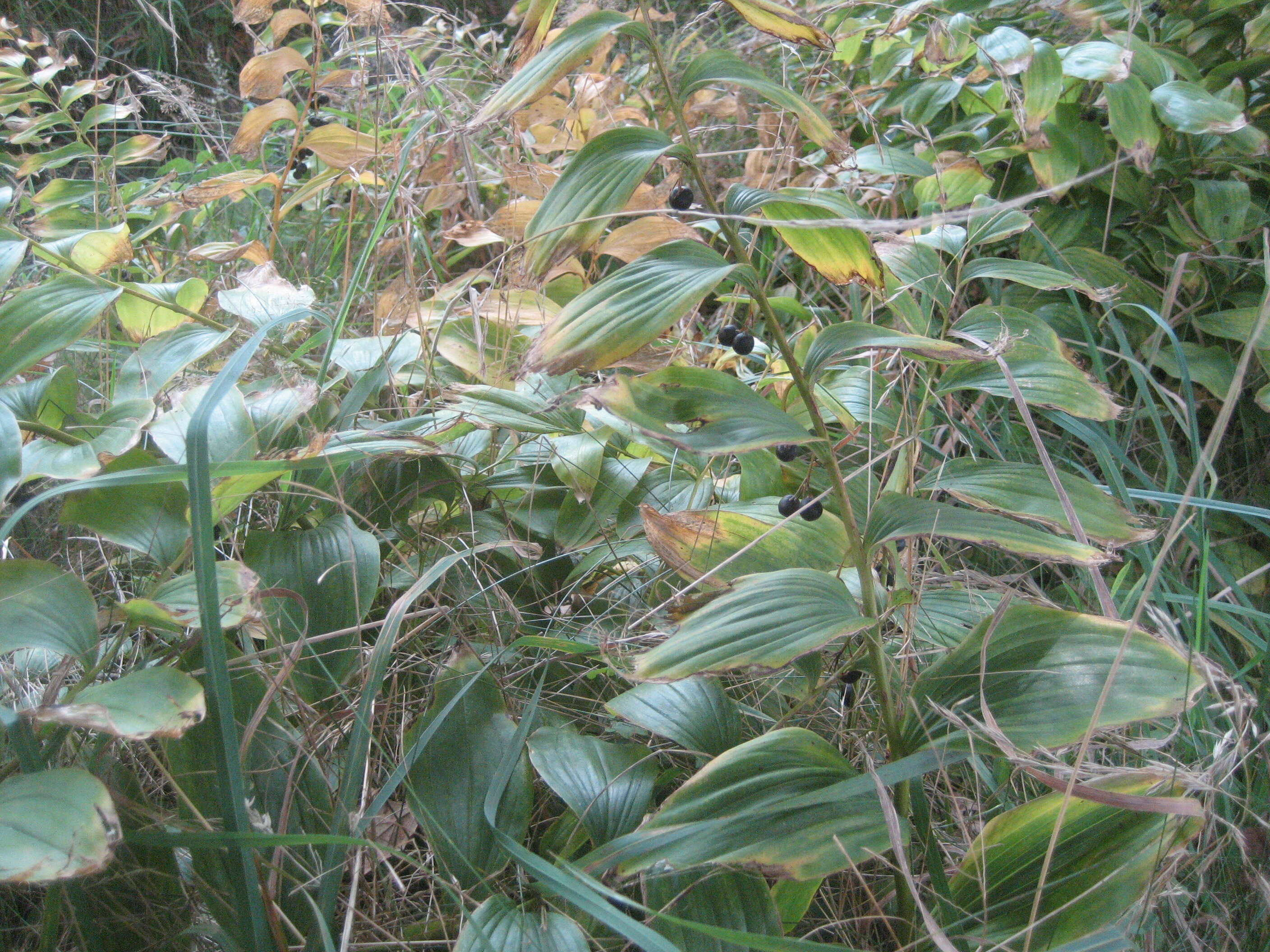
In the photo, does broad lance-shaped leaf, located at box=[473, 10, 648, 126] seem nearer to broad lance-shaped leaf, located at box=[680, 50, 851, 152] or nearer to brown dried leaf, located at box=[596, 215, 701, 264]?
broad lance-shaped leaf, located at box=[680, 50, 851, 152]

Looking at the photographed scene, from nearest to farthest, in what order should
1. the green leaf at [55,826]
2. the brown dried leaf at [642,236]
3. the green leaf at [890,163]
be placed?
1. the green leaf at [55,826]
2. the brown dried leaf at [642,236]
3. the green leaf at [890,163]

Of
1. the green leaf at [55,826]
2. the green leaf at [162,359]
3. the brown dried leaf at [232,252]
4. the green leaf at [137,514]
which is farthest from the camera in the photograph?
the brown dried leaf at [232,252]

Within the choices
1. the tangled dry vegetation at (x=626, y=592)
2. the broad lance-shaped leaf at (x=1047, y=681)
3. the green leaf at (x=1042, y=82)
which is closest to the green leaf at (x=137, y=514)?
the tangled dry vegetation at (x=626, y=592)

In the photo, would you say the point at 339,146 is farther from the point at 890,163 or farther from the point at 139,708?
the point at 139,708

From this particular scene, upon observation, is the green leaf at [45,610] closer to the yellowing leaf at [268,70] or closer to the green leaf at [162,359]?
the green leaf at [162,359]

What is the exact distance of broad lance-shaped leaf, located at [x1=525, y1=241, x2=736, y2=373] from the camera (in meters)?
0.46

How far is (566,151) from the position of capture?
1.28 metres

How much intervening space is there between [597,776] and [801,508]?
0.73 ft

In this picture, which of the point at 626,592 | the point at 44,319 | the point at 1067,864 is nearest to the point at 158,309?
the point at 44,319

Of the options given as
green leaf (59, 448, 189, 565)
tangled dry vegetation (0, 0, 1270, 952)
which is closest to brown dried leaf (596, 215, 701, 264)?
tangled dry vegetation (0, 0, 1270, 952)

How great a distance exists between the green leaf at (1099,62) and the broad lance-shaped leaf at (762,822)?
870mm

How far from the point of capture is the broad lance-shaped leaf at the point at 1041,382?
0.58 meters

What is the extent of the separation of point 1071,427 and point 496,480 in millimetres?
580

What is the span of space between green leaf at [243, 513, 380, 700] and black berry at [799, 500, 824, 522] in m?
0.31
